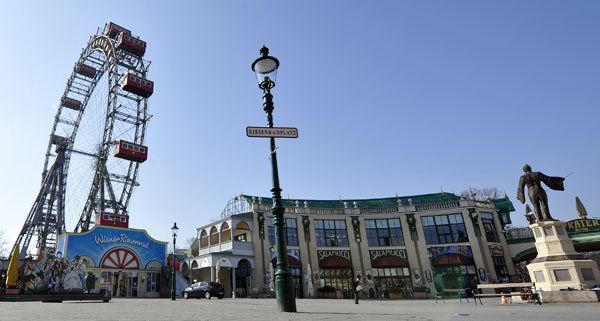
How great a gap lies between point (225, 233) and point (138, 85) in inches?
827

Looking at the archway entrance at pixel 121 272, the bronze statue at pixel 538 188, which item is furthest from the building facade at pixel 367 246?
the bronze statue at pixel 538 188

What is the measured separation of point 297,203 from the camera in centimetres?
4012

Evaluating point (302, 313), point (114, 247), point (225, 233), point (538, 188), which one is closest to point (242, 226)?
point (225, 233)

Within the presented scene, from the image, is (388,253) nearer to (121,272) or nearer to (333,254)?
(333,254)

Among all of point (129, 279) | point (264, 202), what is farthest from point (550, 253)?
point (129, 279)

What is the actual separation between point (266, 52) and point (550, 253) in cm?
1313

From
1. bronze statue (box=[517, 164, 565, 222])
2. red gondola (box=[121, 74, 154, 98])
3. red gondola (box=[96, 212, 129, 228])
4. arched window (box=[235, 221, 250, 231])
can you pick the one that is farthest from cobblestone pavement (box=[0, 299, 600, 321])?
red gondola (box=[121, 74, 154, 98])

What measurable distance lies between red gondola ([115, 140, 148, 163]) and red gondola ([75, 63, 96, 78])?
16.1 meters

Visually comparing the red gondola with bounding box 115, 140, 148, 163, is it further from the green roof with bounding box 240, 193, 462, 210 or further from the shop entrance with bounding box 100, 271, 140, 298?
the green roof with bounding box 240, 193, 462, 210

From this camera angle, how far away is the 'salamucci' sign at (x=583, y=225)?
3487 centimetres

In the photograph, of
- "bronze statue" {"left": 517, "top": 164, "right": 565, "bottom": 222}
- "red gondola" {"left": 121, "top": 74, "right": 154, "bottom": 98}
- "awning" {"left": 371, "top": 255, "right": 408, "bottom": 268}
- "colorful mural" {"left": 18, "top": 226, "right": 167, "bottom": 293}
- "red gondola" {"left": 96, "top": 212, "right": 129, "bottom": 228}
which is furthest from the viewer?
"red gondola" {"left": 121, "top": 74, "right": 154, "bottom": 98}

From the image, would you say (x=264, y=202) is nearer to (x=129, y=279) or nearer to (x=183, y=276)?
(x=183, y=276)

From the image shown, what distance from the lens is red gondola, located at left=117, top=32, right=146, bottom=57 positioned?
45897 mm

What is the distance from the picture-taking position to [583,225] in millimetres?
35250
